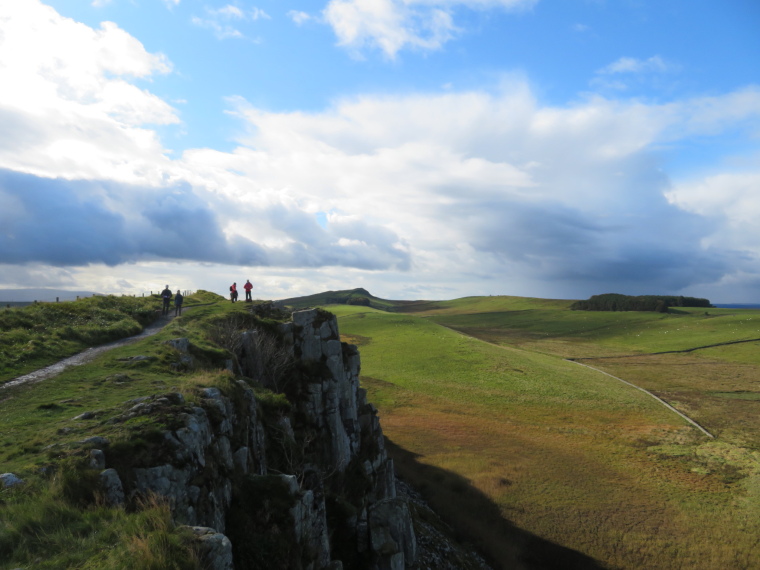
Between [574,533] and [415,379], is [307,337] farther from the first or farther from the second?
[415,379]

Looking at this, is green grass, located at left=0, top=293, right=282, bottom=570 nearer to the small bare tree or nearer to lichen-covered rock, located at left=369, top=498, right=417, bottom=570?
the small bare tree

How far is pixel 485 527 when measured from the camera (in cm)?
3919

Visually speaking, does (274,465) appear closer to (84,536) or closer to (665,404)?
(84,536)

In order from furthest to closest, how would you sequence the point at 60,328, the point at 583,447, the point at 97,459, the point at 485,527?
the point at 583,447 < the point at 485,527 < the point at 60,328 < the point at 97,459

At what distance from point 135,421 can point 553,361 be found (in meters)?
117

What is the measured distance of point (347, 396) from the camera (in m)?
38.8

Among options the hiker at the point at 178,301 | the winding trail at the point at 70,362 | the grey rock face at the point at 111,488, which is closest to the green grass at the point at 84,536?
the grey rock face at the point at 111,488

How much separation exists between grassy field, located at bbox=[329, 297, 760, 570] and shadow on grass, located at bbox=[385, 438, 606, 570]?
19cm

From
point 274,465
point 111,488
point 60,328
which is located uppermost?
point 60,328

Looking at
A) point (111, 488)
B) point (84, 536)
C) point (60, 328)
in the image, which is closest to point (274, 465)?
point (111, 488)

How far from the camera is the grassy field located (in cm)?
3766

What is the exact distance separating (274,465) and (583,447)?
51111 mm

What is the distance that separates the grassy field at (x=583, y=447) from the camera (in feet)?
124

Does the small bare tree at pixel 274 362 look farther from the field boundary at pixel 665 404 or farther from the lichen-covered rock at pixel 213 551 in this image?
the field boundary at pixel 665 404
